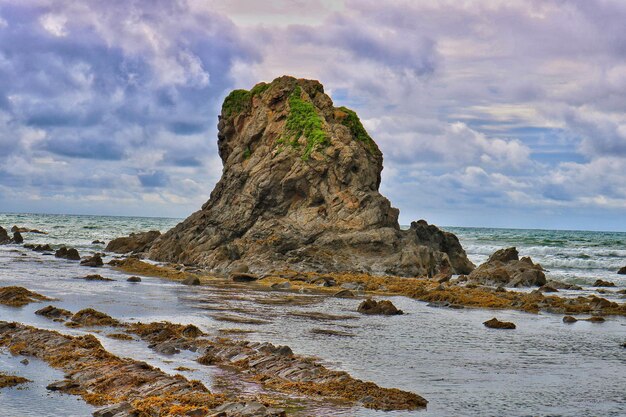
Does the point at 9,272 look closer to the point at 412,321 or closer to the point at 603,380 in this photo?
the point at 412,321

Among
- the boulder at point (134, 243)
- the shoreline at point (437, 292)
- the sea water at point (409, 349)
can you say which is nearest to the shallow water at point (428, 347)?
the sea water at point (409, 349)

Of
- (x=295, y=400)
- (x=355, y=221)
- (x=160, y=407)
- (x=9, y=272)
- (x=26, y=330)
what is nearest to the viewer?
(x=160, y=407)

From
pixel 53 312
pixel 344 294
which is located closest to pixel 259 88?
pixel 344 294

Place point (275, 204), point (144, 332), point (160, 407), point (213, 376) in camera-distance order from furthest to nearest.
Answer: point (275, 204)
point (144, 332)
point (213, 376)
point (160, 407)

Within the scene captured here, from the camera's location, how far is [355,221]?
67250 millimetres

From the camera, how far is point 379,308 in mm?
38875

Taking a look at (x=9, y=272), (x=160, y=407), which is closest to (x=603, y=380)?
(x=160, y=407)

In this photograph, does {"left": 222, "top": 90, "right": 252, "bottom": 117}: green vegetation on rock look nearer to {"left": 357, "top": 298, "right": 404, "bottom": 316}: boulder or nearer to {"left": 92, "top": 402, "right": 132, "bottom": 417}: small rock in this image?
{"left": 357, "top": 298, "right": 404, "bottom": 316}: boulder

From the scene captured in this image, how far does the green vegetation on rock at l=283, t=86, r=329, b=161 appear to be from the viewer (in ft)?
241

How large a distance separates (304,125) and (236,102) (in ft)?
50.1

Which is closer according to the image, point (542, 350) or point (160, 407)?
point (160, 407)

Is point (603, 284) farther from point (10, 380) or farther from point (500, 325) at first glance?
point (10, 380)

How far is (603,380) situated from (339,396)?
9.47 meters

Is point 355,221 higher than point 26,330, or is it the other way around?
point 355,221
